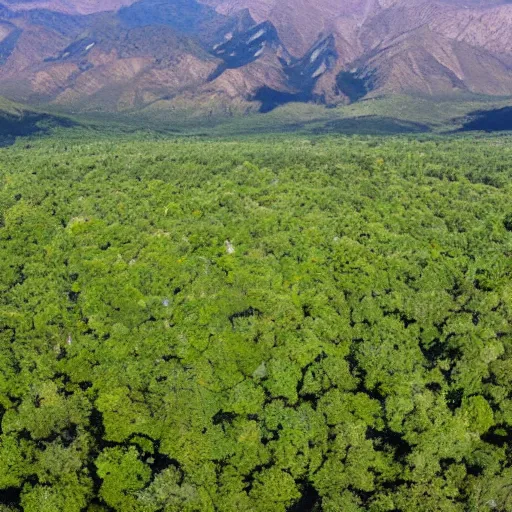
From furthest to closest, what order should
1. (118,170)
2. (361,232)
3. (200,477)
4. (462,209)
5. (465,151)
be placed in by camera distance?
(465,151) → (118,170) → (462,209) → (361,232) → (200,477)

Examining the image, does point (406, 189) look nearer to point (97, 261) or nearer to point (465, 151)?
point (465, 151)

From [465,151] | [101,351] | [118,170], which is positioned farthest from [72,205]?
[465,151]

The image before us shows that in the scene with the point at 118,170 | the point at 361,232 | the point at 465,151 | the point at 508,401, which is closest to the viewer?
the point at 508,401

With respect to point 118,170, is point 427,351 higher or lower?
lower

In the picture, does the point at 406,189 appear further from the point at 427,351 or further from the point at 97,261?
the point at 97,261

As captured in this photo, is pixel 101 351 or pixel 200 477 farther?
pixel 101 351

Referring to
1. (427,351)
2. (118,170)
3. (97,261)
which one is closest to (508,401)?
(427,351)

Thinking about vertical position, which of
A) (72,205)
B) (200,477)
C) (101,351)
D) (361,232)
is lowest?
(200,477)
